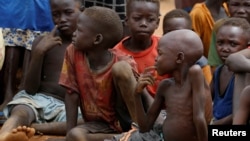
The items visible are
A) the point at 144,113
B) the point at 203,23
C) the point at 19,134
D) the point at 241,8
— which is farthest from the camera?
the point at 203,23

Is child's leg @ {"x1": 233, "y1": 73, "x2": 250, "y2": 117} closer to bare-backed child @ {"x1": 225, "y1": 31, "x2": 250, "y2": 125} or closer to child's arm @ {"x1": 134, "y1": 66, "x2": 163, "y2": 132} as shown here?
bare-backed child @ {"x1": 225, "y1": 31, "x2": 250, "y2": 125}

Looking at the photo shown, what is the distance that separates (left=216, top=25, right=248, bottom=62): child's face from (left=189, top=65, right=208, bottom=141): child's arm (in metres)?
0.79

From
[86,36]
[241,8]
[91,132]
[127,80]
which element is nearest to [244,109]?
[127,80]

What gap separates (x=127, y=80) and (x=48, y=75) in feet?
3.93

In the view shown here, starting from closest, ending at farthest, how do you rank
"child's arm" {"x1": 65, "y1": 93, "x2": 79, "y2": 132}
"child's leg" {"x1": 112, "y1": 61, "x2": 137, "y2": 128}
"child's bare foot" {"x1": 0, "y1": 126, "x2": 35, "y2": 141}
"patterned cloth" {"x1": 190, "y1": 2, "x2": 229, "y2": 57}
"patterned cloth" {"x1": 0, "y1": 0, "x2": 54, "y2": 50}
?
"child's leg" {"x1": 112, "y1": 61, "x2": 137, "y2": 128}
"child's bare foot" {"x1": 0, "y1": 126, "x2": 35, "y2": 141}
"child's arm" {"x1": 65, "y1": 93, "x2": 79, "y2": 132}
"patterned cloth" {"x1": 190, "y1": 2, "x2": 229, "y2": 57}
"patterned cloth" {"x1": 0, "y1": 0, "x2": 54, "y2": 50}

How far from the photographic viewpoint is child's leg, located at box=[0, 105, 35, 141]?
15.4 feet

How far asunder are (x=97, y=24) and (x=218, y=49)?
2.63ft

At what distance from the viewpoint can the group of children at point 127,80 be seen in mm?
4215

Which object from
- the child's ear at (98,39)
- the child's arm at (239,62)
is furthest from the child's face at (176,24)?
the child's arm at (239,62)

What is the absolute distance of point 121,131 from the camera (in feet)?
15.9

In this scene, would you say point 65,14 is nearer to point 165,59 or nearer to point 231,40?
point 231,40

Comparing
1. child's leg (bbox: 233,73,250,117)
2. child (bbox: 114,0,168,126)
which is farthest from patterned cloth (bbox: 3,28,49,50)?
child's leg (bbox: 233,73,250,117)

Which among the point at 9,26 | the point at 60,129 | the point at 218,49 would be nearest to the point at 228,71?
the point at 218,49

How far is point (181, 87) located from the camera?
4.24 meters
